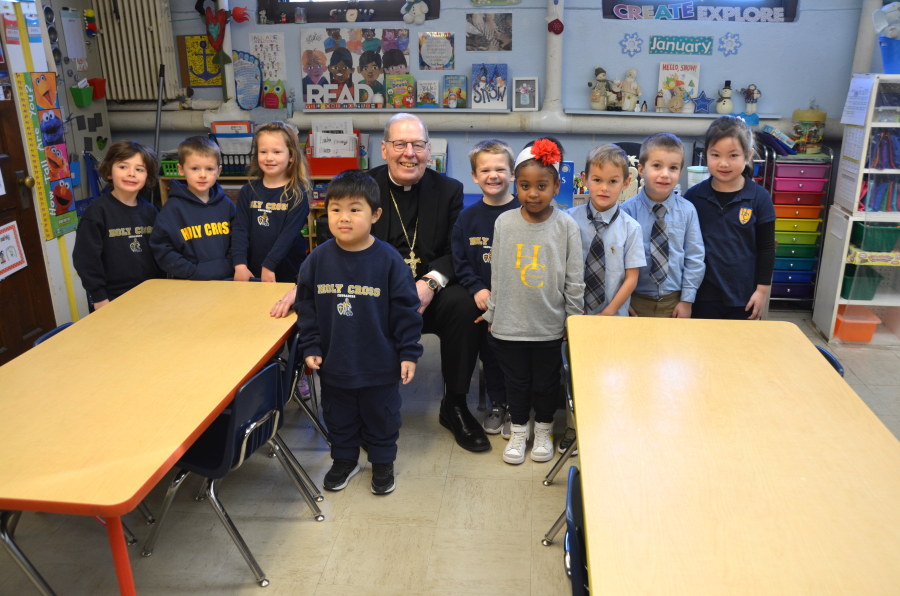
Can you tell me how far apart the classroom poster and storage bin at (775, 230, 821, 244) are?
107 inches

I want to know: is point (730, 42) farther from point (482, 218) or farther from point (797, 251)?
point (482, 218)

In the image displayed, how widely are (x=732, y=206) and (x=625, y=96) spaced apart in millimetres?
2225

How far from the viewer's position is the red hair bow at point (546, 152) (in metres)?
2.25

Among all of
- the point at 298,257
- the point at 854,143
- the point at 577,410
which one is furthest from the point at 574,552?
the point at 854,143

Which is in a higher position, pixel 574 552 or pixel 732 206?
pixel 732 206

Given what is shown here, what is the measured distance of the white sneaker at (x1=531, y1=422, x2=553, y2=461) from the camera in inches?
105

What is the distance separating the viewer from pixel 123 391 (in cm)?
175

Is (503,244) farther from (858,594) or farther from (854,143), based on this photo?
(854,143)

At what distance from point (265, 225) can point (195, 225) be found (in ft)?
0.92

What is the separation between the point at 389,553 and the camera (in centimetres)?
217

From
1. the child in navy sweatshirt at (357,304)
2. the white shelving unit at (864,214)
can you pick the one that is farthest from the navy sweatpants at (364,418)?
the white shelving unit at (864,214)

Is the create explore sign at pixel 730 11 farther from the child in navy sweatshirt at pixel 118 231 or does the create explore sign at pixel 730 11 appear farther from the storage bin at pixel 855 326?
the child in navy sweatshirt at pixel 118 231

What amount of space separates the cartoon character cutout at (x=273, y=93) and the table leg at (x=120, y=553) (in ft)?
12.9

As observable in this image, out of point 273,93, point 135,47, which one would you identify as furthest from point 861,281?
point 135,47
